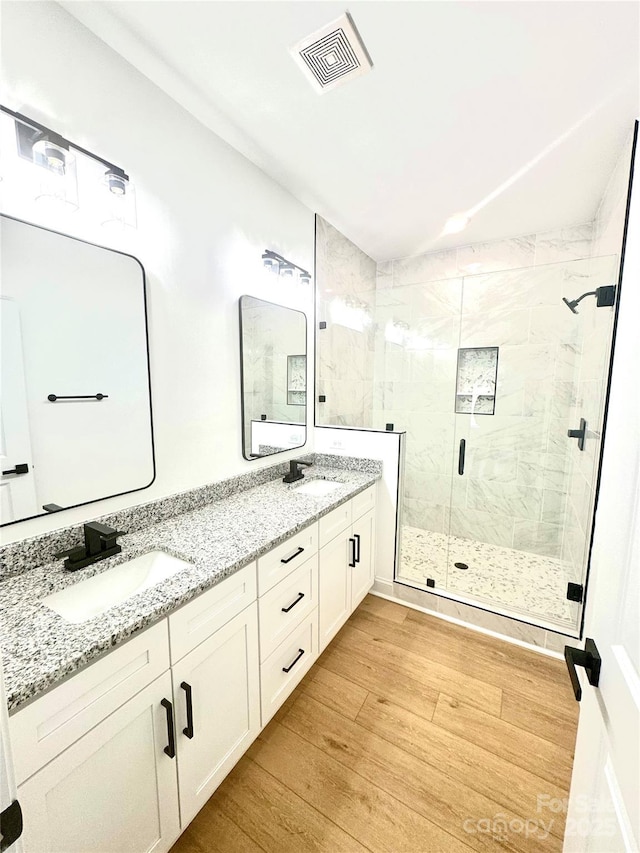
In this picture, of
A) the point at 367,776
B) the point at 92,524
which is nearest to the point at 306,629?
the point at 367,776

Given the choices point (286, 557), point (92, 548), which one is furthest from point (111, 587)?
point (286, 557)

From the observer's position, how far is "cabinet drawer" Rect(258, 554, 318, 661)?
54.4 inches

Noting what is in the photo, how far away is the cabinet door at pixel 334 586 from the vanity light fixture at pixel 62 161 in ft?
5.65

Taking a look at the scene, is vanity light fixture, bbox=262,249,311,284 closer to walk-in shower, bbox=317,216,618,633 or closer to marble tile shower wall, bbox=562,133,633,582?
walk-in shower, bbox=317,216,618,633

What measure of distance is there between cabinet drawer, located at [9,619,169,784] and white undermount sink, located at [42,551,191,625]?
156mm

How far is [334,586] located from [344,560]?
0.16m

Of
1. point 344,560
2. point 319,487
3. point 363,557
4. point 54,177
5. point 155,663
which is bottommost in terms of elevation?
point 363,557

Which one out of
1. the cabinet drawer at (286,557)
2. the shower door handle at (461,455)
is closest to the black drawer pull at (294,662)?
the cabinet drawer at (286,557)

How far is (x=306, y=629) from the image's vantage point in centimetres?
167

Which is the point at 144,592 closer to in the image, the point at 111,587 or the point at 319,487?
the point at 111,587

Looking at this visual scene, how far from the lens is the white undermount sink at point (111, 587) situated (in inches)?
41.6

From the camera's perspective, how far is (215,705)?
117 centimetres

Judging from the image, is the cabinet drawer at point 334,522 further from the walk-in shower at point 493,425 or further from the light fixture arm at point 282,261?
the light fixture arm at point 282,261

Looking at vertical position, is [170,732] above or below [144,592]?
below
